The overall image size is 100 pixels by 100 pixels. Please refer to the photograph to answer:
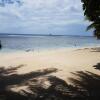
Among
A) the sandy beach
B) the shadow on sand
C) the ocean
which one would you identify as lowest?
the ocean

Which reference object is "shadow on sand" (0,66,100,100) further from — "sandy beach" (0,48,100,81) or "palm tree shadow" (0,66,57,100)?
"sandy beach" (0,48,100,81)

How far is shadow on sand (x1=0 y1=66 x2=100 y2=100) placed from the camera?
363 inches

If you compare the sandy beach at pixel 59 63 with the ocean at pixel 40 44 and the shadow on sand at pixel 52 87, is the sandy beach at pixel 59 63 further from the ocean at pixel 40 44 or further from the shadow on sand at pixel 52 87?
the ocean at pixel 40 44

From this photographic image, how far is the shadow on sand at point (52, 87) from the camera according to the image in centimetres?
923

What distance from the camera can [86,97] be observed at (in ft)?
30.0

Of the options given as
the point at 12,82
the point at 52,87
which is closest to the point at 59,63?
the point at 12,82

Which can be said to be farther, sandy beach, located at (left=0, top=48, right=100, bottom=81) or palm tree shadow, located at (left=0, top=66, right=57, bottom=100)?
sandy beach, located at (left=0, top=48, right=100, bottom=81)

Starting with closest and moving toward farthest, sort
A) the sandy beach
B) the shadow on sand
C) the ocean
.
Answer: the shadow on sand, the sandy beach, the ocean

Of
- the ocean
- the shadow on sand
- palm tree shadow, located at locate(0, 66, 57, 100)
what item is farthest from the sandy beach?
the ocean

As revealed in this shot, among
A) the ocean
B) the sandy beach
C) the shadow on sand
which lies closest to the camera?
the shadow on sand

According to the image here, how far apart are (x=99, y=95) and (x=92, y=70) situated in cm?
509

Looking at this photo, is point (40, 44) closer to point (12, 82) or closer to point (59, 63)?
point (59, 63)

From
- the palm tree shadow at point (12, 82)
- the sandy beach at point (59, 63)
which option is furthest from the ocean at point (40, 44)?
the palm tree shadow at point (12, 82)

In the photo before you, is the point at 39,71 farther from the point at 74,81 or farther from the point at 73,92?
the point at 73,92
